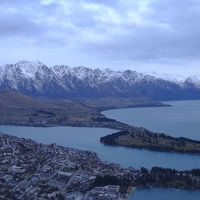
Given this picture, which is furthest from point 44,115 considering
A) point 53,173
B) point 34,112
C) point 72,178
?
point 72,178

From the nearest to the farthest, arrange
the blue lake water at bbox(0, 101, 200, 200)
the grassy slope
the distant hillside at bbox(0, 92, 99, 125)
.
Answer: the blue lake water at bbox(0, 101, 200, 200), the grassy slope, the distant hillside at bbox(0, 92, 99, 125)

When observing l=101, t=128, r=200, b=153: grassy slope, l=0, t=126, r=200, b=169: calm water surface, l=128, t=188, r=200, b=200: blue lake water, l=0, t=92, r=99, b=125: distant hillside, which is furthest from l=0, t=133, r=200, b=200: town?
l=0, t=92, r=99, b=125: distant hillside

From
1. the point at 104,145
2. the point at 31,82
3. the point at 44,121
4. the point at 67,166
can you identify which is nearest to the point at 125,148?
the point at 104,145

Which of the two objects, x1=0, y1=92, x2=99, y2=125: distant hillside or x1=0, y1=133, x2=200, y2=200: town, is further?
x1=0, y1=92, x2=99, y2=125: distant hillside

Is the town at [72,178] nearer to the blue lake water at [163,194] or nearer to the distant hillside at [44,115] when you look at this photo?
the blue lake water at [163,194]

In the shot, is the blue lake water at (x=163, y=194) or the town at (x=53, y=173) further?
the blue lake water at (x=163, y=194)

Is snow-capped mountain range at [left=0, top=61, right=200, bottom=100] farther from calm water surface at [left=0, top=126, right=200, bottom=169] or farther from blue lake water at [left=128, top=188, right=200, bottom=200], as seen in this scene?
blue lake water at [left=128, top=188, right=200, bottom=200]

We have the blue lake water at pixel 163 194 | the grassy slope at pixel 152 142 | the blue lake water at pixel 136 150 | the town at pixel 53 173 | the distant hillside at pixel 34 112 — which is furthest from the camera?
the distant hillside at pixel 34 112

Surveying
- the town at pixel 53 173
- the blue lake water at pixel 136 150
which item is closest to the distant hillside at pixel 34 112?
the blue lake water at pixel 136 150

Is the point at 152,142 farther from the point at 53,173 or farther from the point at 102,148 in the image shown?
the point at 53,173

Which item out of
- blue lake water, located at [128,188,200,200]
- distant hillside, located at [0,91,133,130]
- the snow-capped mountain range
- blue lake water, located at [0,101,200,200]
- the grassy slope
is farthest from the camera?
the snow-capped mountain range

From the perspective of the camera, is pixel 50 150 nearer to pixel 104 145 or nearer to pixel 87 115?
pixel 104 145
